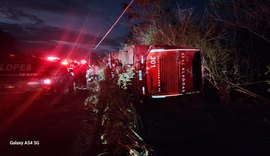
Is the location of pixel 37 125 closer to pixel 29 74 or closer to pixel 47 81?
pixel 29 74

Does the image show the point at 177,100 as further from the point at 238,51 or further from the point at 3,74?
the point at 3,74

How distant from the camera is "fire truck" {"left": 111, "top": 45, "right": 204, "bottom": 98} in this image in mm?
9930

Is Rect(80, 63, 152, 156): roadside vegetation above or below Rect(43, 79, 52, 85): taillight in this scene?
below

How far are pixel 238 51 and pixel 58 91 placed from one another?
8443 millimetres

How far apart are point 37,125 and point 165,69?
4.90m

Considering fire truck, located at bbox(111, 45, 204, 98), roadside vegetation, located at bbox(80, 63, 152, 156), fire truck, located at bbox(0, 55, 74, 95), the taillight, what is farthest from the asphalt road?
fire truck, located at bbox(111, 45, 204, 98)

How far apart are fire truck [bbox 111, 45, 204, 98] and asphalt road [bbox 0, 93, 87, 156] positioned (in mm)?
2700

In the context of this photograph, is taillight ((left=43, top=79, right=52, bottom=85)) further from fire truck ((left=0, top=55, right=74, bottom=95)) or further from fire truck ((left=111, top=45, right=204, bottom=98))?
fire truck ((left=111, top=45, right=204, bottom=98))

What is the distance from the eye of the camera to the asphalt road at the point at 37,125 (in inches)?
A: 233

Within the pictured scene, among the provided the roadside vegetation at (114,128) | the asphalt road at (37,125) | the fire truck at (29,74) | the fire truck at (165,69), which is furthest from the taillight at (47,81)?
the fire truck at (165,69)

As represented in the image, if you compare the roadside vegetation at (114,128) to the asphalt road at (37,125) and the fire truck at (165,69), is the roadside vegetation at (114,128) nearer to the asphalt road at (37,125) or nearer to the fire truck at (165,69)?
the asphalt road at (37,125)

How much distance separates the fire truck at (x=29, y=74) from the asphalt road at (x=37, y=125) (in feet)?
2.09

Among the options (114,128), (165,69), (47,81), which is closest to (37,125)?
Answer: (114,128)

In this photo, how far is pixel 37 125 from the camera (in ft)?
26.4
